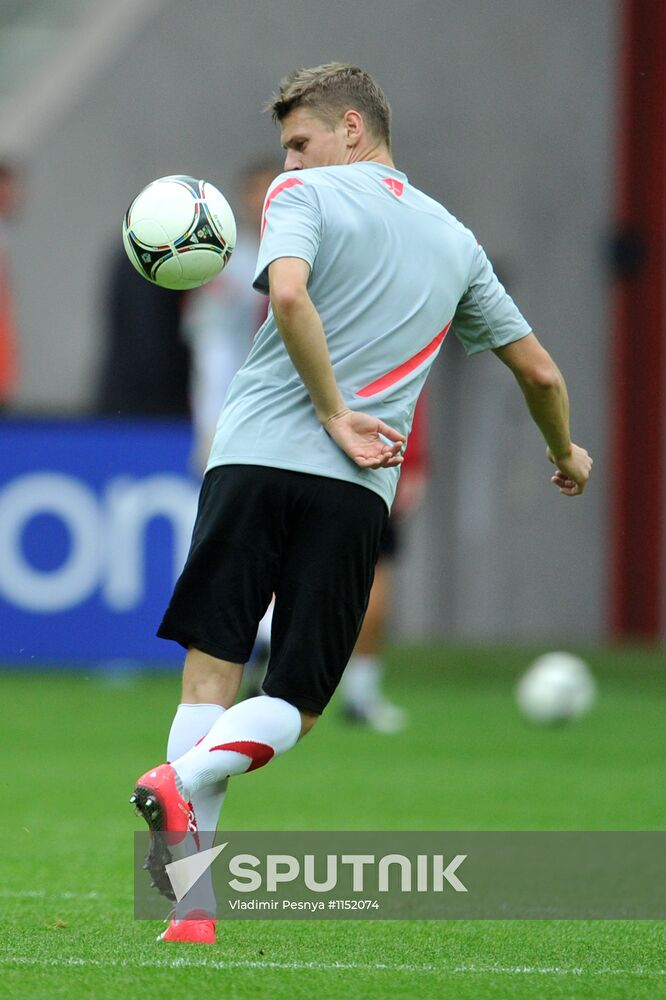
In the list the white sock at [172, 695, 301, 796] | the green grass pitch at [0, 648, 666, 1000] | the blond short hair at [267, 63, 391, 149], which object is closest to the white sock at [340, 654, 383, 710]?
the green grass pitch at [0, 648, 666, 1000]

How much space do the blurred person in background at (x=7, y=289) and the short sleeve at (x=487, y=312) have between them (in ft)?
24.4

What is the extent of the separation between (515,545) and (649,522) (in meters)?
1.06

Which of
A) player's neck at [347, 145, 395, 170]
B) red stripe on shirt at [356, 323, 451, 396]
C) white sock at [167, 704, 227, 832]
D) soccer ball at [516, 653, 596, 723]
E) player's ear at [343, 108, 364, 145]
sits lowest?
soccer ball at [516, 653, 596, 723]

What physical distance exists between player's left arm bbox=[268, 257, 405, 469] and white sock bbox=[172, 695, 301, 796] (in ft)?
1.95

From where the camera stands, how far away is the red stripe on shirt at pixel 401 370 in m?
4.44

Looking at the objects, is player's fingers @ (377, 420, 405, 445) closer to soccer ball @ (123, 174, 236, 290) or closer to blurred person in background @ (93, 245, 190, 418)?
soccer ball @ (123, 174, 236, 290)

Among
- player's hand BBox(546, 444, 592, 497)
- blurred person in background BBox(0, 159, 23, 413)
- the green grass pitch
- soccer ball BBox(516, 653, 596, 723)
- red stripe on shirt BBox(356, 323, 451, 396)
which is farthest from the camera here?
blurred person in background BBox(0, 159, 23, 413)

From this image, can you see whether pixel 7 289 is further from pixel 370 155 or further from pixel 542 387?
pixel 542 387

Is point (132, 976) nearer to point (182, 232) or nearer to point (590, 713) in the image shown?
point (182, 232)

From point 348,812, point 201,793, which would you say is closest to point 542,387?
point 201,793

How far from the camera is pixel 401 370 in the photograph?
4.49 m

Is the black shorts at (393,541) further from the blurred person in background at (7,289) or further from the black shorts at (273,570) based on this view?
the black shorts at (273,570)

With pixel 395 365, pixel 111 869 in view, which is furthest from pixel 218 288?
pixel 395 365

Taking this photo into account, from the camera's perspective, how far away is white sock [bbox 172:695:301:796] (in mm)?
4234
